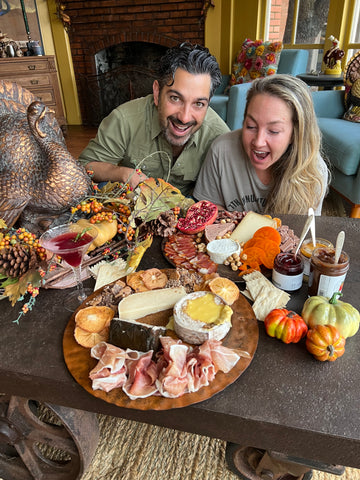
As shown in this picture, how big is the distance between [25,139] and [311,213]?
100cm

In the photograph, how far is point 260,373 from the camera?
758 mm

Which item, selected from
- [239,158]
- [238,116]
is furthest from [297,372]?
[238,116]

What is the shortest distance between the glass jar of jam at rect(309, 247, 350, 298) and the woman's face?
785mm

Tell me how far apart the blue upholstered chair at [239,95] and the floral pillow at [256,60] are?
0.22 metres

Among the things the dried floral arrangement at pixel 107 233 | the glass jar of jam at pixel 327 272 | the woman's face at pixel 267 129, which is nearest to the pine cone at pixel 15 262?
the dried floral arrangement at pixel 107 233

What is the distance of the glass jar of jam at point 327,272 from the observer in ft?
2.89

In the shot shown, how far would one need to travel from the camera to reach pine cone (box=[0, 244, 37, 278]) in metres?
0.98

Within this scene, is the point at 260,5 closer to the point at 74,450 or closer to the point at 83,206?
the point at 83,206

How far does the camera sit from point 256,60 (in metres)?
4.16

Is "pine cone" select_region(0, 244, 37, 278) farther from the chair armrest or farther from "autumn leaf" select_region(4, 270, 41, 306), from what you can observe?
the chair armrest

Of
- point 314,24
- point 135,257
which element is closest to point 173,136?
point 135,257

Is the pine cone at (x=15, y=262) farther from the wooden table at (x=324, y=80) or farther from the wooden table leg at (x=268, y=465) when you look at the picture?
the wooden table at (x=324, y=80)

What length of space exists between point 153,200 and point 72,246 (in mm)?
416

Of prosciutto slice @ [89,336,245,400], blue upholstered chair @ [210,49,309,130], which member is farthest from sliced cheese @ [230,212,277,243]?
blue upholstered chair @ [210,49,309,130]
